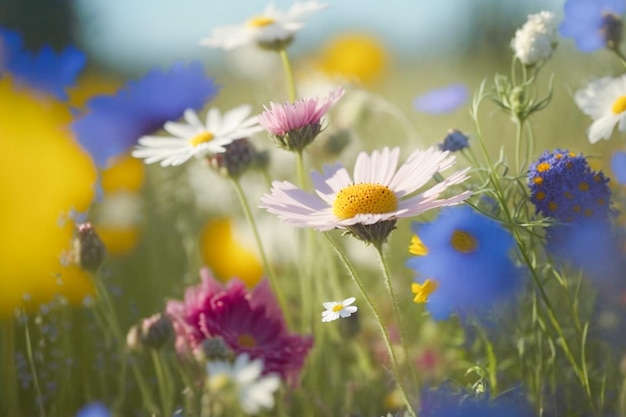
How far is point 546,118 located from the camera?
1.78 m

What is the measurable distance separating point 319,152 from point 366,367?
328 mm

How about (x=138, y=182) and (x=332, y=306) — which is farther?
(x=138, y=182)

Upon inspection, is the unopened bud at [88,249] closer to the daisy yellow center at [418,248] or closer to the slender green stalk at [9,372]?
the slender green stalk at [9,372]

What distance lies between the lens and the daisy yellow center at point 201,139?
92 centimetres

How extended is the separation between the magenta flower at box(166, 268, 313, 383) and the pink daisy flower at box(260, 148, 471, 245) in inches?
5.7

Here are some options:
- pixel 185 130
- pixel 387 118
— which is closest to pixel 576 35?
pixel 185 130

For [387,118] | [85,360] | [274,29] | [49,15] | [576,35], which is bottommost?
[85,360]

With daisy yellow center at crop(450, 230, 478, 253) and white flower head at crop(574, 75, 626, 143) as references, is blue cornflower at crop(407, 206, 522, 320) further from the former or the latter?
white flower head at crop(574, 75, 626, 143)

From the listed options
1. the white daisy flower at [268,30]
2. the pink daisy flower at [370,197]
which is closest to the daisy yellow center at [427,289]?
the pink daisy flower at [370,197]

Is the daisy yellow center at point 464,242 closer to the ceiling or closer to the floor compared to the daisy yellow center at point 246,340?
closer to the ceiling

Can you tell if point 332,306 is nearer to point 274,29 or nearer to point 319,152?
point 274,29

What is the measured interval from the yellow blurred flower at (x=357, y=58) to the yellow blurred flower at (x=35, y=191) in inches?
70.2

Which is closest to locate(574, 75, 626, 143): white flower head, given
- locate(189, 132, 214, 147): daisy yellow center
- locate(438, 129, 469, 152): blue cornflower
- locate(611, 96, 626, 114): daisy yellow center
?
locate(611, 96, 626, 114): daisy yellow center

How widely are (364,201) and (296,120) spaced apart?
0.10 meters
